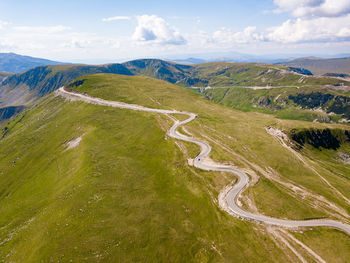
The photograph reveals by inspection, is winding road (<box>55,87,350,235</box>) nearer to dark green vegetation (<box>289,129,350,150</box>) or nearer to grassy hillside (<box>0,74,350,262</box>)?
grassy hillside (<box>0,74,350,262</box>)

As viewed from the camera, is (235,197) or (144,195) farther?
(144,195)

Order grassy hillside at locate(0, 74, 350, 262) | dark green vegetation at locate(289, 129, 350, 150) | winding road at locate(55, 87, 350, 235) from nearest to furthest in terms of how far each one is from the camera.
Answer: grassy hillside at locate(0, 74, 350, 262)
winding road at locate(55, 87, 350, 235)
dark green vegetation at locate(289, 129, 350, 150)

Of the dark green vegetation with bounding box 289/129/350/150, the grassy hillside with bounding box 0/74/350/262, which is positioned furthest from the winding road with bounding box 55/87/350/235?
the dark green vegetation with bounding box 289/129/350/150

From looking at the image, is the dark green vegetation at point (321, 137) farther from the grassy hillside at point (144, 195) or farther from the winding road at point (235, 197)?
the winding road at point (235, 197)

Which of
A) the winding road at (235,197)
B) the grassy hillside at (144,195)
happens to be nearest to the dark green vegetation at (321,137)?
the grassy hillside at (144,195)

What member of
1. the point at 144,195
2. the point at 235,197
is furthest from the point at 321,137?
the point at 144,195

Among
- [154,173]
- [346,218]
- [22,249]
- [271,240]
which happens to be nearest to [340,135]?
[346,218]

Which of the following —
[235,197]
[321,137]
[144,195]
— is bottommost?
[321,137]

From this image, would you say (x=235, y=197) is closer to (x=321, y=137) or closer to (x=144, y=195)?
(x=144, y=195)

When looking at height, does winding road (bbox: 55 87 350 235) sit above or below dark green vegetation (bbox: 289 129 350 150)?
above
